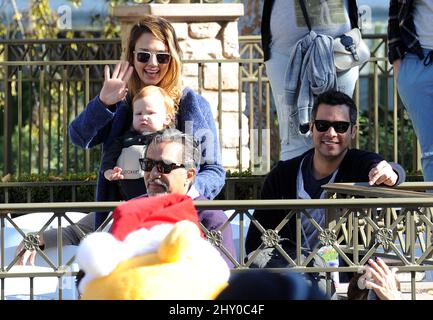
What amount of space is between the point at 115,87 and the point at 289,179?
0.86m

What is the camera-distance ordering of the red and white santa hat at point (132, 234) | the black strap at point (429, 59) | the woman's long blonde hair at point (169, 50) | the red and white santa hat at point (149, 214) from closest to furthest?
the red and white santa hat at point (132, 234) < the red and white santa hat at point (149, 214) < the woman's long blonde hair at point (169, 50) < the black strap at point (429, 59)

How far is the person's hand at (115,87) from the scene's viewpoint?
526cm

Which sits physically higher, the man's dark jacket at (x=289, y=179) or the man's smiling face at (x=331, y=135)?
the man's smiling face at (x=331, y=135)

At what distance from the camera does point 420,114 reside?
6227 mm

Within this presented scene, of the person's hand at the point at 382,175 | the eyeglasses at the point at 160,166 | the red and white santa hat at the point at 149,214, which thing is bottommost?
the person's hand at the point at 382,175

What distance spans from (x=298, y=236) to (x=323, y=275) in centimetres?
49

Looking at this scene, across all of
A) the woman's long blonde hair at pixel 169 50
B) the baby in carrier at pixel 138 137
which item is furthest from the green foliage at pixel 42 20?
the baby in carrier at pixel 138 137

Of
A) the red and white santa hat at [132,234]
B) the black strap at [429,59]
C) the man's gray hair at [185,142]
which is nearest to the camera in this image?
the red and white santa hat at [132,234]

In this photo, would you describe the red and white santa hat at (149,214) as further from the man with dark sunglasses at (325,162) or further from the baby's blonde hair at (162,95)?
the man with dark sunglasses at (325,162)

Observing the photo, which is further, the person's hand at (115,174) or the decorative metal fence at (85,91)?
the decorative metal fence at (85,91)

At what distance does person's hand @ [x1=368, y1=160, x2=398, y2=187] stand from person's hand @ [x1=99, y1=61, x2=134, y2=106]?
106 cm

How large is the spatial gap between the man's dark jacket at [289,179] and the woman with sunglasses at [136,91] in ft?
0.79

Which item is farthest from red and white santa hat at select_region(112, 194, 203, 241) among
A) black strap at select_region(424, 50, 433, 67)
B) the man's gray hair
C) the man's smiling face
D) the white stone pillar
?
the white stone pillar
